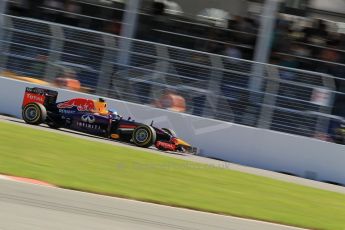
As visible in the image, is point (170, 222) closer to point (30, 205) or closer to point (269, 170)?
point (30, 205)

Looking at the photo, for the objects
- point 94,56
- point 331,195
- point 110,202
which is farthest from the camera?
point 94,56

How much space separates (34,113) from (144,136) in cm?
219

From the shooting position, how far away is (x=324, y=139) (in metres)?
13.4

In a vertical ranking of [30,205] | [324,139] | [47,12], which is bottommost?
[30,205]

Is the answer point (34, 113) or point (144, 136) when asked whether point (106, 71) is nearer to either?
point (34, 113)

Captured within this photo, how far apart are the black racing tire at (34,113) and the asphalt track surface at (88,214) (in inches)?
225

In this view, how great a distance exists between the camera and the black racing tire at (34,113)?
13289mm

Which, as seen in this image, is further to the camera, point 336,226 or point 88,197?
point 336,226

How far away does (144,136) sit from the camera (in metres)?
12.9

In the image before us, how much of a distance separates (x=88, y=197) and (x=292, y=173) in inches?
267

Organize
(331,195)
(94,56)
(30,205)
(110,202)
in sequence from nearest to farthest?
(30,205), (110,202), (331,195), (94,56)

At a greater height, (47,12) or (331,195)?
(47,12)

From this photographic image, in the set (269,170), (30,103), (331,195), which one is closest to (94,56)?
(30,103)

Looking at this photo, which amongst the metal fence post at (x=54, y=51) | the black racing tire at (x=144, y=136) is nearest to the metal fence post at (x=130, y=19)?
the metal fence post at (x=54, y=51)
